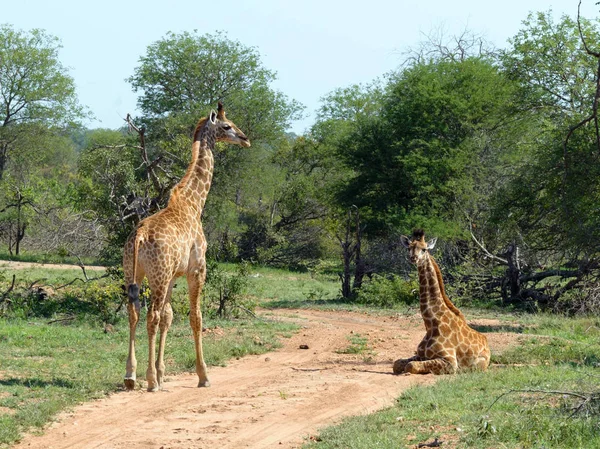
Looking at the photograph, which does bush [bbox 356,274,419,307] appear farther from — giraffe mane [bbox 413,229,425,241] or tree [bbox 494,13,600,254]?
giraffe mane [bbox 413,229,425,241]

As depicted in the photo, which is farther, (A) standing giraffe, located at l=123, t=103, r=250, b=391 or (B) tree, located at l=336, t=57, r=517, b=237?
(B) tree, located at l=336, t=57, r=517, b=237

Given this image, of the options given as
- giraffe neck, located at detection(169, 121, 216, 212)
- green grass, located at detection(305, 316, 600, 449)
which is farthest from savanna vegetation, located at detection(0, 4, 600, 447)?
giraffe neck, located at detection(169, 121, 216, 212)

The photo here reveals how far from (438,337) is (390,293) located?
9235 mm

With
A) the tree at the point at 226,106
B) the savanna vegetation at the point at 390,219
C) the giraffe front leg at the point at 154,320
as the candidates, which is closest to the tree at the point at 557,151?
the savanna vegetation at the point at 390,219

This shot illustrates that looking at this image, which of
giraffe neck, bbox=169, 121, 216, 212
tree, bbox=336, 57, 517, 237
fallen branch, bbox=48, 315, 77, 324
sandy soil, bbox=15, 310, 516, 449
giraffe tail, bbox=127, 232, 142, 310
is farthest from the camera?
tree, bbox=336, 57, 517, 237

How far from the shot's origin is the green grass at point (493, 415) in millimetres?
7051

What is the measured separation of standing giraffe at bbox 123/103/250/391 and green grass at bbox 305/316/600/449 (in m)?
2.76

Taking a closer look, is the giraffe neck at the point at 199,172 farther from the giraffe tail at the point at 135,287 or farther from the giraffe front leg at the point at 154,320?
the giraffe front leg at the point at 154,320

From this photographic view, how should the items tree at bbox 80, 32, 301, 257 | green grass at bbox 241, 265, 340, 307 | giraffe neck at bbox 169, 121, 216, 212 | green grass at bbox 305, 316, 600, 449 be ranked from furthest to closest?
1. tree at bbox 80, 32, 301, 257
2. green grass at bbox 241, 265, 340, 307
3. giraffe neck at bbox 169, 121, 216, 212
4. green grass at bbox 305, 316, 600, 449

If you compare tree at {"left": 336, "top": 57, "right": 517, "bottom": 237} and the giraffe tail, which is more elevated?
tree at {"left": 336, "top": 57, "right": 517, "bottom": 237}

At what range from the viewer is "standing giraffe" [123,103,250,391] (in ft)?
32.0

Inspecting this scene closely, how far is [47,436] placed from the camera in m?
7.74

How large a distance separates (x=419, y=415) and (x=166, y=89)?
30255 mm

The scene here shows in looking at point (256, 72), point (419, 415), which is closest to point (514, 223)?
point (419, 415)
